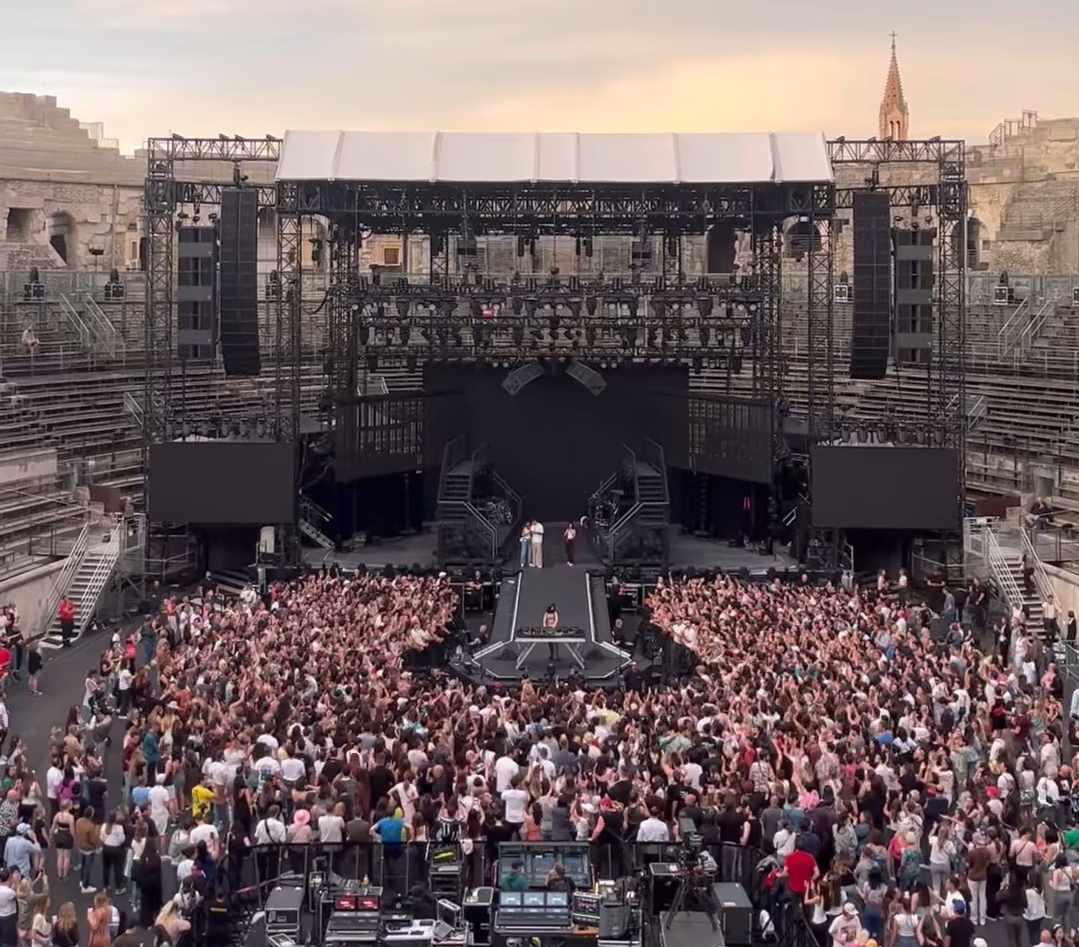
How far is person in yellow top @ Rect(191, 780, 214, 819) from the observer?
1712 cm

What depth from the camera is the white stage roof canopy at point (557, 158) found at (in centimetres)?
3578

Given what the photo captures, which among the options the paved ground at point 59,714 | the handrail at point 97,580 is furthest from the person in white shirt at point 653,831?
the handrail at point 97,580

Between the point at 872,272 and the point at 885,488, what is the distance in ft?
15.3

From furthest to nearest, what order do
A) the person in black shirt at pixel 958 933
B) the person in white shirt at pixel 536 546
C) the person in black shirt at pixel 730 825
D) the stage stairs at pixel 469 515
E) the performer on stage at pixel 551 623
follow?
the stage stairs at pixel 469 515 < the person in white shirt at pixel 536 546 < the performer on stage at pixel 551 623 < the person in black shirt at pixel 730 825 < the person in black shirt at pixel 958 933

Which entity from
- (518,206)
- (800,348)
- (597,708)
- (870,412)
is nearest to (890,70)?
(800,348)

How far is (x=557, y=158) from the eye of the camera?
36.7 m

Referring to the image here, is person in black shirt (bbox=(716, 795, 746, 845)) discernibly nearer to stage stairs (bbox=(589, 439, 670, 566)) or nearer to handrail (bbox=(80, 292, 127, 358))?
stage stairs (bbox=(589, 439, 670, 566))

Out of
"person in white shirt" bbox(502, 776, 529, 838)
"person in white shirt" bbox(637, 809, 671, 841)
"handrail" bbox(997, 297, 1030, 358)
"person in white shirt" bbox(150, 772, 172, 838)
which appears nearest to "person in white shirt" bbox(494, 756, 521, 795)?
"person in white shirt" bbox(502, 776, 529, 838)

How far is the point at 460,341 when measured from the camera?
130ft

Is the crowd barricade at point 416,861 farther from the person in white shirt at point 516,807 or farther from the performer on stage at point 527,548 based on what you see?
the performer on stage at point 527,548

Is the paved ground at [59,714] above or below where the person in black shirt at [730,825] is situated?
below

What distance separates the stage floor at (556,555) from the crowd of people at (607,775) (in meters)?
10.9

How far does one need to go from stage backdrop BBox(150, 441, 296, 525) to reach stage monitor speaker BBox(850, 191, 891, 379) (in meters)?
12.7

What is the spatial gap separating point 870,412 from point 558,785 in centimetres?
2922
